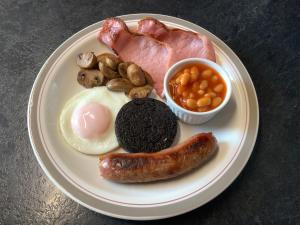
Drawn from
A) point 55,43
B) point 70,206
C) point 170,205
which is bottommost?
point 70,206

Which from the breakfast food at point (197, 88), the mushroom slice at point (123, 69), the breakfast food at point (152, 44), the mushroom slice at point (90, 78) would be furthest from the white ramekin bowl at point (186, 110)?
the mushroom slice at point (90, 78)

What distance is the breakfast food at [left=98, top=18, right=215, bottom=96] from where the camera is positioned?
183cm

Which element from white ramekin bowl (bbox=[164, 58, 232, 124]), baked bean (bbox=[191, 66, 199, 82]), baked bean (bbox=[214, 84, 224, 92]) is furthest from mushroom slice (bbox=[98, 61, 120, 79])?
baked bean (bbox=[214, 84, 224, 92])

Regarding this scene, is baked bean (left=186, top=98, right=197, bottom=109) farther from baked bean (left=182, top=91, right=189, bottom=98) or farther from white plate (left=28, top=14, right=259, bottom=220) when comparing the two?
white plate (left=28, top=14, right=259, bottom=220)

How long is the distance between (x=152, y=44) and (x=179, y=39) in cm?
15

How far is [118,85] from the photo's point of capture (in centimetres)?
172

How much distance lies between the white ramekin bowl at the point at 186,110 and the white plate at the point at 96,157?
0.26ft

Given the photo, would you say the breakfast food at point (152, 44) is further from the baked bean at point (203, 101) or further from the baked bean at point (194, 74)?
the baked bean at point (203, 101)

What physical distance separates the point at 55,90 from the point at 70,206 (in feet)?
1.97

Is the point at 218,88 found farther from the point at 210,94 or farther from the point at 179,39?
the point at 179,39

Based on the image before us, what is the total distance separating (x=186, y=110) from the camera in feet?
5.24

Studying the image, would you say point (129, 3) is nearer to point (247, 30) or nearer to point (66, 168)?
point (247, 30)

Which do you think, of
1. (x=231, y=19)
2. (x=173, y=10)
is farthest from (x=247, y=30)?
(x=173, y=10)

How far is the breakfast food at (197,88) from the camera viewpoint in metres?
1.60
